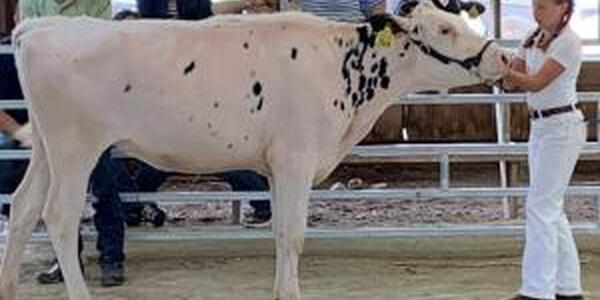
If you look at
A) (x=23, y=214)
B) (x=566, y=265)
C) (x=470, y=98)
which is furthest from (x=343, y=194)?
(x=23, y=214)

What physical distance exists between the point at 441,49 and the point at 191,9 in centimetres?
166

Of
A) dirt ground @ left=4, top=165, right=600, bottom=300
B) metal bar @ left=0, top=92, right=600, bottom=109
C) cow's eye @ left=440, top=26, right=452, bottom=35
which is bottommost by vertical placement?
dirt ground @ left=4, top=165, right=600, bottom=300

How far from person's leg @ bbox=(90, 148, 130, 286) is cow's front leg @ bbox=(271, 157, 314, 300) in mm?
1073

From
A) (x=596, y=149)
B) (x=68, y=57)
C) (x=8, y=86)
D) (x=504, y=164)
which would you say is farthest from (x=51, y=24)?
(x=504, y=164)

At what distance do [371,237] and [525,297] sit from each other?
1543 mm

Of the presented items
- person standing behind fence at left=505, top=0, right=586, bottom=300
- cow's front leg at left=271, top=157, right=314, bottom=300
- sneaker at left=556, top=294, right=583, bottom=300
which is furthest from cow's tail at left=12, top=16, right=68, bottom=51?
sneaker at left=556, top=294, right=583, bottom=300

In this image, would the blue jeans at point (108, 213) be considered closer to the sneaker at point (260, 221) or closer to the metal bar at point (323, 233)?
the metal bar at point (323, 233)

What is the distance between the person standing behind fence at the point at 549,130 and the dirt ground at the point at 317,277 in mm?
542

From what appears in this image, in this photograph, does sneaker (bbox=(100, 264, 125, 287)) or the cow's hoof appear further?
sneaker (bbox=(100, 264, 125, 287))

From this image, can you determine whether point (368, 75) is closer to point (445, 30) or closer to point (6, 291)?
point (445, 30)

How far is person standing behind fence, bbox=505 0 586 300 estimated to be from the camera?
18.2 ft

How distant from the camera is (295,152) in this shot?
5684 millimetres

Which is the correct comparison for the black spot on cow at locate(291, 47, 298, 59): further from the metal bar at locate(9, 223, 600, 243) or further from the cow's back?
the metal bar at locate(9, 223, 600, 243)

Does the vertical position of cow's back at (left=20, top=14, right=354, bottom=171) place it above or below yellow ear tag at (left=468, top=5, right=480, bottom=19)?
below
